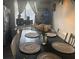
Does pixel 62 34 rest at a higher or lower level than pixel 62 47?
higher

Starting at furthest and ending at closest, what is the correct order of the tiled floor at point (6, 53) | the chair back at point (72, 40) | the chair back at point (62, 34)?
the chair back at point (62, 34), the chair back at point (72, 40), the tiled floor at point (6, 53)

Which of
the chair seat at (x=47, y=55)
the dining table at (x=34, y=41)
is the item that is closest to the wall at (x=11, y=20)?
the dining table at (x=34, y=41)

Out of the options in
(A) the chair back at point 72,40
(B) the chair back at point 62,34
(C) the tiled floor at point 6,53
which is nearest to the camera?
(C) the tiled floor at point 6,53

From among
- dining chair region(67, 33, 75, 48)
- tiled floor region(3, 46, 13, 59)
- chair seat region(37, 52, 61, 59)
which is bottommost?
chair seat region(37, 52, 61, 59)

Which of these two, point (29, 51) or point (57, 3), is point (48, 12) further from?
point (29, 51)

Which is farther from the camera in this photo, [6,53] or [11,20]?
[11,20]

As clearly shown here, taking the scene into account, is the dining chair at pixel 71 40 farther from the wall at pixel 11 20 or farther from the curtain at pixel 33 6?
the wall at pixel 11 20

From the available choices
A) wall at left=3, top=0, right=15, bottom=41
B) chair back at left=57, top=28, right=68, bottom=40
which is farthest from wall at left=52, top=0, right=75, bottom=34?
wall at left=3, top=0, right=15, bottom=41

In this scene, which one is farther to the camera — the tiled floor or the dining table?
the dining table

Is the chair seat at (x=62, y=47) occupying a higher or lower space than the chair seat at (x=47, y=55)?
higher

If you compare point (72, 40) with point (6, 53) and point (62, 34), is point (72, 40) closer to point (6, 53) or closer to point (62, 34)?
point (62, 34)

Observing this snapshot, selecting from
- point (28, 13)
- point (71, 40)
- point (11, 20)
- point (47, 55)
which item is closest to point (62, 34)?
point (71, 40)

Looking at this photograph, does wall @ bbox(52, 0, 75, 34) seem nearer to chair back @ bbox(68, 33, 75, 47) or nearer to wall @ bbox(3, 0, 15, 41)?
chair back @ bbox(68, 33, 75, 47)
